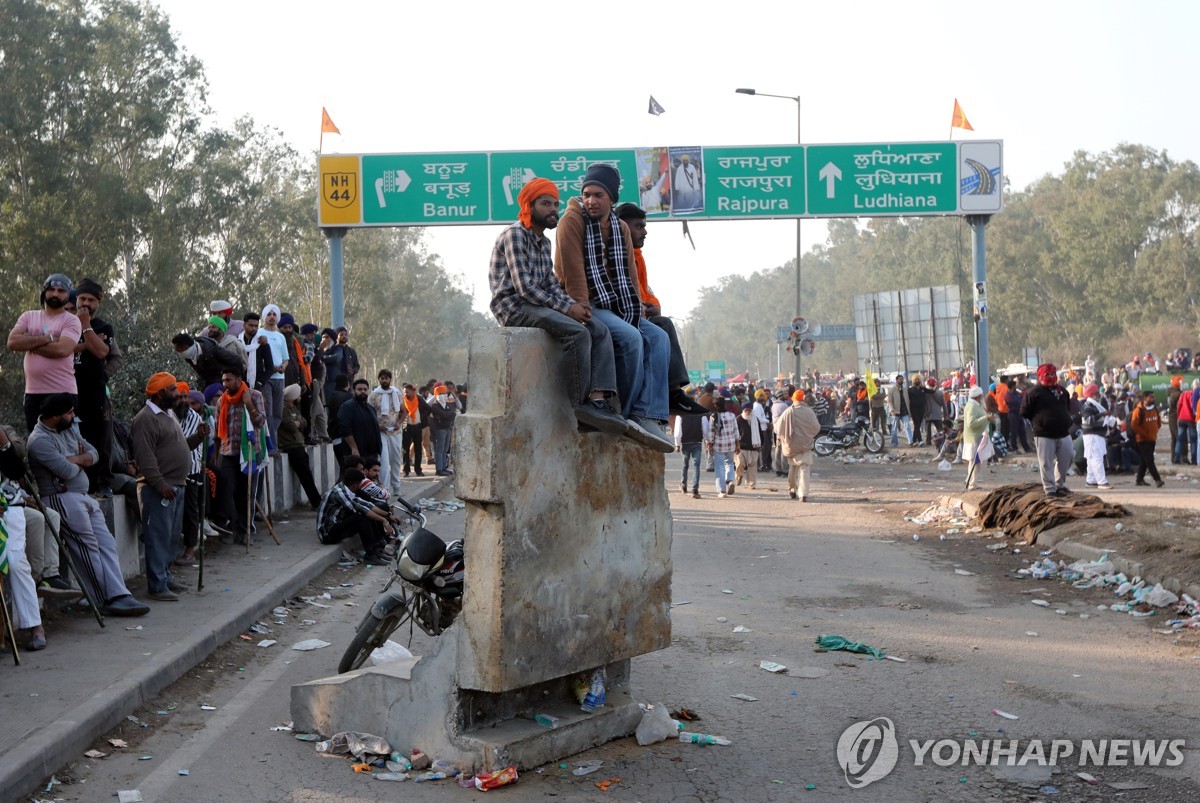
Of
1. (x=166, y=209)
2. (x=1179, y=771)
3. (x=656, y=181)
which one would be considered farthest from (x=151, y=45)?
(x=1179, y=771)

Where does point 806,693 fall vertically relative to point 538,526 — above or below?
below

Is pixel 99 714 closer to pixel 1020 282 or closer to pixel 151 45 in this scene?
pixel 151 45

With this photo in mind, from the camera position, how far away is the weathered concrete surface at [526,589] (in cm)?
498

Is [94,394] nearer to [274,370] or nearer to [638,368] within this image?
[274,370]

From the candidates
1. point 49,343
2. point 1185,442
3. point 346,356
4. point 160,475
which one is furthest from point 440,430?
point 49,343

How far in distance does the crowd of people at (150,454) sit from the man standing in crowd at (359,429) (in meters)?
0.02

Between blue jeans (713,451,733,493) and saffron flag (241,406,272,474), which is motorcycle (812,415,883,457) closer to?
blue jeans (713,451,733,493)

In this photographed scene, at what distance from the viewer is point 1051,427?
14.8 m

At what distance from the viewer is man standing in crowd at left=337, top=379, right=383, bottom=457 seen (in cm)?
1470

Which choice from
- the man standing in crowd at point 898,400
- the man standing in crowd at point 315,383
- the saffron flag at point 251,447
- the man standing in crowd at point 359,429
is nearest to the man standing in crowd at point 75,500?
the saffron flag at point 251,447

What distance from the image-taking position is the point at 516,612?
16.5 ft

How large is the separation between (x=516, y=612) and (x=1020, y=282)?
271 feet

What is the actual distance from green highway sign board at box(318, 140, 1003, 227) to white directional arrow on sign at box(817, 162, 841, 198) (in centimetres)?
2

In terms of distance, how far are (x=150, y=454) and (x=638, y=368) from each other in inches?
206
